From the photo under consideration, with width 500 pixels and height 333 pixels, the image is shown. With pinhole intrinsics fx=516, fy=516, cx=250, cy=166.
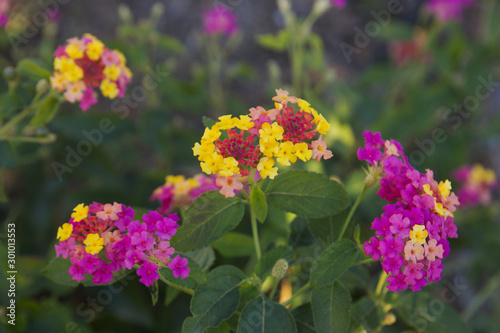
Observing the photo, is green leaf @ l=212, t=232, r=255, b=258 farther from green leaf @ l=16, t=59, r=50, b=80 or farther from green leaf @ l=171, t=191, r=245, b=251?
green leaf @ l=16, t=59, r=50, b=80

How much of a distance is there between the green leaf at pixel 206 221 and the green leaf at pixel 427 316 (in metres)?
0.54

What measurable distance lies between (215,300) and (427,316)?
593mm

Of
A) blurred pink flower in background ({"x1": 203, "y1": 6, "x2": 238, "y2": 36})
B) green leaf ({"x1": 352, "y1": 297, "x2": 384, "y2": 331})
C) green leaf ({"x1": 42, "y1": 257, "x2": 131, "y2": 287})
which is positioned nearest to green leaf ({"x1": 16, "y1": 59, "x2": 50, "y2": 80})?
green leaf ({"x1": 42, "y1": 257, "x2": 131, "y2": 287})

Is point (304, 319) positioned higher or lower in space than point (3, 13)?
lower

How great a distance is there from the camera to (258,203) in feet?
3.58

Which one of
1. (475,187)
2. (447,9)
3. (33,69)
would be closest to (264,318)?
(33,69)

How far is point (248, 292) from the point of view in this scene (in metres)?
1.17

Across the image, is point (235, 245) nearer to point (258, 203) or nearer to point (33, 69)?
point (258, 203)

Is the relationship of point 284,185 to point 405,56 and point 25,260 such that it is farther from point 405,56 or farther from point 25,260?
point 405,56

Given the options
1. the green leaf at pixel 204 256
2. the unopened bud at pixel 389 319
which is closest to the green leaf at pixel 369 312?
the unopened bud at pixel 389 319

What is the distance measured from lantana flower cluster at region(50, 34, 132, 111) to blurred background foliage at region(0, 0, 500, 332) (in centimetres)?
19

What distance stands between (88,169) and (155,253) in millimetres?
1462

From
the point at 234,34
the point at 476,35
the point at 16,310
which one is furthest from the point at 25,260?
the point at 476,35

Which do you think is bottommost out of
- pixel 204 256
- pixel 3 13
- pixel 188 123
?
pixel 188 123
